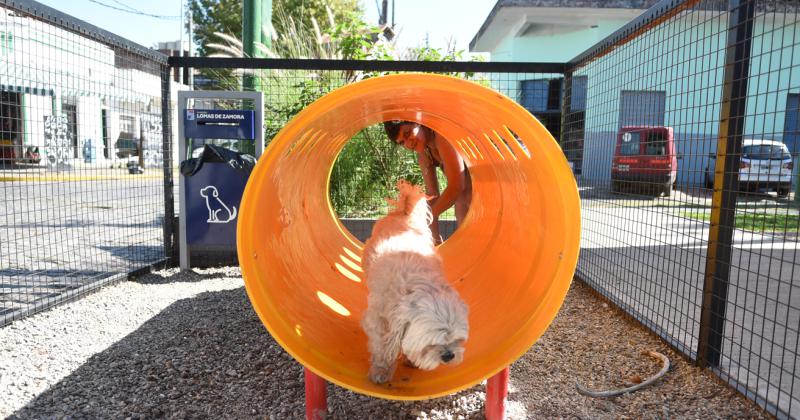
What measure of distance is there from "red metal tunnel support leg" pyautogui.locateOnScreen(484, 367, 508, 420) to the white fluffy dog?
0.39 metres

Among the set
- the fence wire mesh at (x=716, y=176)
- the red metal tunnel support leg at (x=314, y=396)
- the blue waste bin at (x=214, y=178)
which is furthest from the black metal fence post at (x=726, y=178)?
the blue waste bin at (x=214, y=178)

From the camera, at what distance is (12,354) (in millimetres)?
3791

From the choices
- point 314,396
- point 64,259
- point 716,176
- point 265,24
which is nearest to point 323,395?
point 314,396

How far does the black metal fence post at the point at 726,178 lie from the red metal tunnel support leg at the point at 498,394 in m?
1.64

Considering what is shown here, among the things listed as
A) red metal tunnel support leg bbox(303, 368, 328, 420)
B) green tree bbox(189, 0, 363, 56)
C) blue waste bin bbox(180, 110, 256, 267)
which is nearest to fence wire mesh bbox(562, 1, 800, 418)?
red metal tunnel support leg bbox(303, 368, 328, 420)

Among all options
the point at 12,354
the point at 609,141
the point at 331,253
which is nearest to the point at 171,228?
the point at 331,253

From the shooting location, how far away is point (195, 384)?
136 inches

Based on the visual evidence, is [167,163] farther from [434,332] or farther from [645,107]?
[645,107]

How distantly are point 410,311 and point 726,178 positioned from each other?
2.30 m

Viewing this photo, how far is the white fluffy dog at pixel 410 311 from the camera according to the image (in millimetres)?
2621

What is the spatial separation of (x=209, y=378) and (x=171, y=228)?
3.53 metres

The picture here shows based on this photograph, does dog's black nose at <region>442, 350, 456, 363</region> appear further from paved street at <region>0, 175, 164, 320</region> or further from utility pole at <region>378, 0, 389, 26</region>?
utility pole at <region>378, 0, 389, 26</region>

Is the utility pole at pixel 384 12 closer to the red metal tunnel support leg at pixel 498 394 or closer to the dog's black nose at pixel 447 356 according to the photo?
the red metal tunnel support leg at pixel 498 394

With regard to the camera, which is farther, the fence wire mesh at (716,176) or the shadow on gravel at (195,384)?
the fence wire mesh at (716,176)
